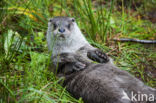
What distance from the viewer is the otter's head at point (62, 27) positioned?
2.68 meters

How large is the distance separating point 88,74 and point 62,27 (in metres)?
0.77

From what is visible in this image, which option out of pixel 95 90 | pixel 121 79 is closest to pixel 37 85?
pixel 95 90

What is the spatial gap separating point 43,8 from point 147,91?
2559 millimetres

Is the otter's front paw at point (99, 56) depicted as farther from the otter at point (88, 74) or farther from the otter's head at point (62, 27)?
the otter's head at point (62, 27)

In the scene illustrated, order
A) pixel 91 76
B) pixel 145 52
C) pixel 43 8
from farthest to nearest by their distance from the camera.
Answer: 1. pixel 43 8
2. pixel 145 52
3. pixel 91 76

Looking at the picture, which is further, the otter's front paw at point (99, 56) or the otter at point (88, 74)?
the otter's front paw at point (99, 56)

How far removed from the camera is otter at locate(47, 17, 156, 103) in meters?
1.93

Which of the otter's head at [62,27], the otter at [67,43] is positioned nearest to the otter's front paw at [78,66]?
the otter at [67,43]

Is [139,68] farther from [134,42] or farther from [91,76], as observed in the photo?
[91,76]

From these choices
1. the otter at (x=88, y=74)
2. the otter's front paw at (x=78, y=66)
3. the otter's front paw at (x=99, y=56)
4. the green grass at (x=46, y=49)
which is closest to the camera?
the otter at (x=88, y=74)

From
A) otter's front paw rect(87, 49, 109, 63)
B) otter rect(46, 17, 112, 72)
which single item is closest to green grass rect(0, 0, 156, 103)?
otter rect(46, 17, 112, 72)

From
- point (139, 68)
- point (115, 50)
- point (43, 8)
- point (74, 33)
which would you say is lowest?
point (139, 68)

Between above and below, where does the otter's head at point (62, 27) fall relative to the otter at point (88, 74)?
above

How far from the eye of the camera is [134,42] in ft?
11.5
